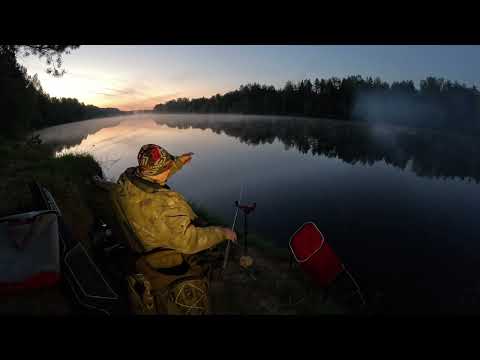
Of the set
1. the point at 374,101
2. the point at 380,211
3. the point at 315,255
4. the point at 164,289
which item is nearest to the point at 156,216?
the point at 164,289

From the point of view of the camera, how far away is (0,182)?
5551mm

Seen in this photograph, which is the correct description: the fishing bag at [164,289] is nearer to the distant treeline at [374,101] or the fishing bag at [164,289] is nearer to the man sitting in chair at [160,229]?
the man sitting in chair at [160,229]

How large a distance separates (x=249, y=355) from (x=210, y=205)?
1487 centimetres

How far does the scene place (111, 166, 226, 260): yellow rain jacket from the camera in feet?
6.95

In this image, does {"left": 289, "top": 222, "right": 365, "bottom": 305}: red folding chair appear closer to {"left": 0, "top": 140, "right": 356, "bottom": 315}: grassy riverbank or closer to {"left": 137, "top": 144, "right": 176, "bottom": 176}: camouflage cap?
{"left": 0, "top": 140, "right": 356, "bottom": 315}: grassy riverbank

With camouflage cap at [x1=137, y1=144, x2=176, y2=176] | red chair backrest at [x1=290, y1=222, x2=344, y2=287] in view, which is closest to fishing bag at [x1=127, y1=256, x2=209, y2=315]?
camouflage cap at [x1=137, y1=144, x2=176, y2=176]

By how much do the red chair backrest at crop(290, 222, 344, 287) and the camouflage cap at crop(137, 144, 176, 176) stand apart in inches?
124

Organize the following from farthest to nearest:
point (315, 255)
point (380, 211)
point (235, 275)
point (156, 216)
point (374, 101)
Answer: point (374, 101) → point (380, 211) → point (235, 275) → point (315, 255) → point (156, 216)

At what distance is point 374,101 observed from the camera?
310 feet

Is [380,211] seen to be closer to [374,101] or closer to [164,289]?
[164,289]

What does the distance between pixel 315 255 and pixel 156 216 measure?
344 centimetres

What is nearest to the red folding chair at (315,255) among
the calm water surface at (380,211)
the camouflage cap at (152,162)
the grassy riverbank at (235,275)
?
the grassy riverbank at (235,275)

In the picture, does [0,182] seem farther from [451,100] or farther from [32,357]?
[451,100]
